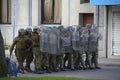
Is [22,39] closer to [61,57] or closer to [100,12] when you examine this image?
[61,57]

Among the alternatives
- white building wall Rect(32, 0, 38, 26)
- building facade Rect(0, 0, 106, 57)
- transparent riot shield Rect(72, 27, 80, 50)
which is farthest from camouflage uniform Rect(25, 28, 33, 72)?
white building wall Rect(32, 0, 38, 26)

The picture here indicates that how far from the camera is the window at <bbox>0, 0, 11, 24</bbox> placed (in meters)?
31.9

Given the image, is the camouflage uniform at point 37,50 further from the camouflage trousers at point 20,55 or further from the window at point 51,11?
the window at point 51,11

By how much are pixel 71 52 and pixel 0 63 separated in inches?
320

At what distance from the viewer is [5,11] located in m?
32.0

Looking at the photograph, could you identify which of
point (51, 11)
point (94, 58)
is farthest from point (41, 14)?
point (94, 58)

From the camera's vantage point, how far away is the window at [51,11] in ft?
101

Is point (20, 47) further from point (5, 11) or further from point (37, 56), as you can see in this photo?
point (5, 11)

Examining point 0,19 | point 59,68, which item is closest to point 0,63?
point 59,68

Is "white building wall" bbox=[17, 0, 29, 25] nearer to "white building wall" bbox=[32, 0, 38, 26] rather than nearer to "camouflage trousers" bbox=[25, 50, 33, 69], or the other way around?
"white building wall" bbox=[32, 0, 38, 26]

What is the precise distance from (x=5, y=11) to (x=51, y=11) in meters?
3.10

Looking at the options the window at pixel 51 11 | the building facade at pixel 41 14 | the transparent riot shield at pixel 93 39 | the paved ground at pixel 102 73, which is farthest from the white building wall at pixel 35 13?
the transparent riot shield at pixel 93 39

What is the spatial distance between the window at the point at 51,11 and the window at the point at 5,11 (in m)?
2.23

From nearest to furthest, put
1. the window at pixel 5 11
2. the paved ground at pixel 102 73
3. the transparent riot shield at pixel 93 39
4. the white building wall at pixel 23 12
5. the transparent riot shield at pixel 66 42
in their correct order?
the paved ground at pixel 102 73, the transparent riot shield at pixel 66 42, the transparent riot shield at pixel 93 39, the white building wall at pixel 23 12, the window at pixel 5 11
